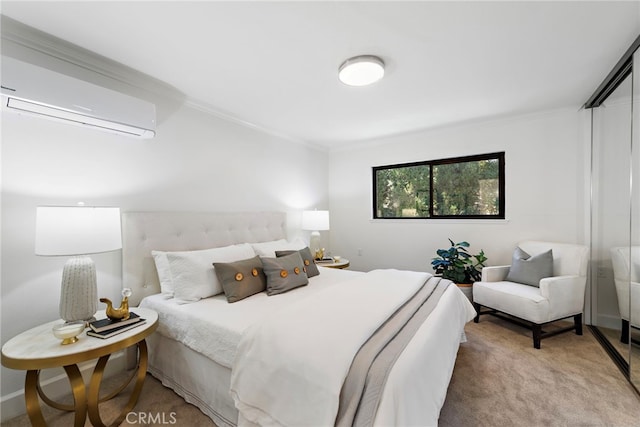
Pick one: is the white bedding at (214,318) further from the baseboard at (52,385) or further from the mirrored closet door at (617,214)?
the mirrored closet door at (617,214)

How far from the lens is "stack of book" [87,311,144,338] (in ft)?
5.03

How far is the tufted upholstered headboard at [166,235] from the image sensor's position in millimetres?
2143

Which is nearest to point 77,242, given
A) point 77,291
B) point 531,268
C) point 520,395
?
point 77,291

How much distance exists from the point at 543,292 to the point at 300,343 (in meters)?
2.40

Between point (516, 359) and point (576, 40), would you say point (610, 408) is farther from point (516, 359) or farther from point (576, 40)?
point (576, 40)

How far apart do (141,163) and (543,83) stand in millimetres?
3540

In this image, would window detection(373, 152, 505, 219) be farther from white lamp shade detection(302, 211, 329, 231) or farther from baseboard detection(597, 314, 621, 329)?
baseboard detection(597, 314, 621, 329)

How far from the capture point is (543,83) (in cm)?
238

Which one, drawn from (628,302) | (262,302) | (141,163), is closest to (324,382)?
(262,302)

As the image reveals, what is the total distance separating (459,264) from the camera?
3.26 meters

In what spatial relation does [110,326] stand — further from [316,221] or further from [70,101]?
[316,221]

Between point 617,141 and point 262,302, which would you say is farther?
point 617,141

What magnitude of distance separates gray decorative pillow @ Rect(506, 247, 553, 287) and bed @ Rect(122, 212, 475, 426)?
94 cm

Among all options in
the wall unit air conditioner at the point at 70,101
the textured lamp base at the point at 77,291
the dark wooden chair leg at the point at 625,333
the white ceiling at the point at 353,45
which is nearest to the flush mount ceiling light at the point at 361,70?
the white ceiling at the point at 353,45
